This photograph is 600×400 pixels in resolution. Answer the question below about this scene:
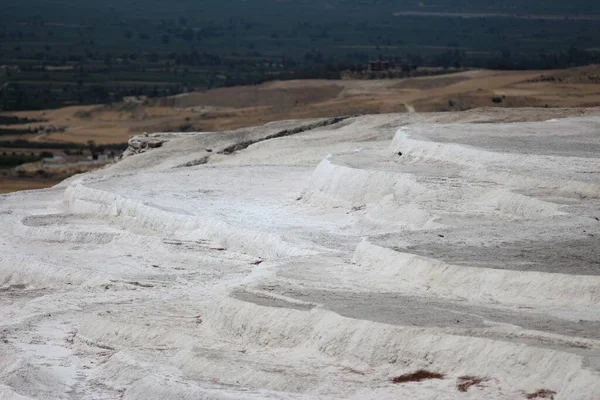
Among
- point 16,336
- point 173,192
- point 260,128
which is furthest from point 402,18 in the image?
point 16,336

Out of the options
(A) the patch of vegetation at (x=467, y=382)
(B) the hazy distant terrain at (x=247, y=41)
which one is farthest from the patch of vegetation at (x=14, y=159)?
(A) the patch of vegetation at (x=467, y=382)

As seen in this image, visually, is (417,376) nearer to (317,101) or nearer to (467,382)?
(467,382)

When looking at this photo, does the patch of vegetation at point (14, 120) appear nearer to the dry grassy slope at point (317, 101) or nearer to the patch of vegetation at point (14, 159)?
the dry grassy slope at point (317, 101)

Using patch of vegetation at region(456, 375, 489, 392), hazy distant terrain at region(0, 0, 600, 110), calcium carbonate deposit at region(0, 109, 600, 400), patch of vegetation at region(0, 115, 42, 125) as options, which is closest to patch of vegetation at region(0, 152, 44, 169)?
patch of vegetation at region(0, 115, 42, 125)

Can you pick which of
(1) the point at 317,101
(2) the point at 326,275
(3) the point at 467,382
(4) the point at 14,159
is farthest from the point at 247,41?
(3) the point at 467,382

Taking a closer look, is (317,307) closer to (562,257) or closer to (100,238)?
(562,257)

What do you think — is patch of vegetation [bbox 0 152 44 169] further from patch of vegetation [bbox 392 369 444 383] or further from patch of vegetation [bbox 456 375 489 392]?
patch of vegetation [bbox 456 375 489 392]
